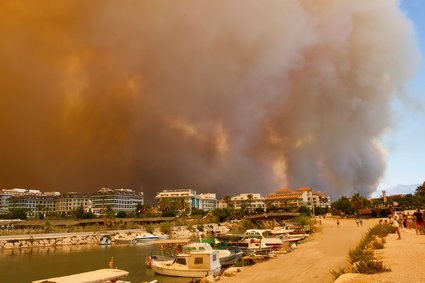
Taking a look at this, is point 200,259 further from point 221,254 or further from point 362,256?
point 362,256

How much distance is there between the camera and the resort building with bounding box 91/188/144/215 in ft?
585

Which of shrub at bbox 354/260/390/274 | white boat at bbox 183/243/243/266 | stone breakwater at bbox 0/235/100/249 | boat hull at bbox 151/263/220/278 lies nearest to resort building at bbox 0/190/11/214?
stone breakwater at bbox 0/235/100/249

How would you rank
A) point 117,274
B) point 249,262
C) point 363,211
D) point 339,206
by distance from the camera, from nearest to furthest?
point 117,274
point 249,262
point 363,211
point 339,206

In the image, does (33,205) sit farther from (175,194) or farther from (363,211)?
(363,211)

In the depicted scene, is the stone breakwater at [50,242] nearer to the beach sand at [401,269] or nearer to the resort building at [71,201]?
the beach sand at [401,269]

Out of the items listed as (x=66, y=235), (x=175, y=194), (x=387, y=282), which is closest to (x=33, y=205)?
(x=175, y=194)

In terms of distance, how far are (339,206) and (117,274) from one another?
118 m

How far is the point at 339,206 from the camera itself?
123 meters

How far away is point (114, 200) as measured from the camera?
586ft

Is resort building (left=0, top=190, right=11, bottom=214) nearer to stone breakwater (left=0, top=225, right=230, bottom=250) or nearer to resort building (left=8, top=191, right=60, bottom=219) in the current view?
resort building (left=8, top=191, right=60, bottom=219)

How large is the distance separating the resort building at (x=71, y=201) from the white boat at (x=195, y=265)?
16924cm

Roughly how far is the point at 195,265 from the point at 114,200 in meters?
162

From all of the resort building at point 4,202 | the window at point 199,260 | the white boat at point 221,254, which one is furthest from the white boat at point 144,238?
the resort building at point 4,202

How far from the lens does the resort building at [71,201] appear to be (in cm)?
18325
